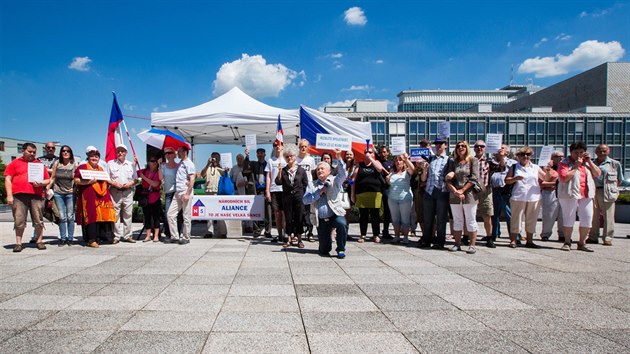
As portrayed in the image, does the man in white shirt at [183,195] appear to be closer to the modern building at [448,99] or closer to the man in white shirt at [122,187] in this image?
the man in white shirt at [122,187]

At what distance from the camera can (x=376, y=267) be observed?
550cm

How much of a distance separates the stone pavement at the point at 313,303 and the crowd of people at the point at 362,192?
938mm

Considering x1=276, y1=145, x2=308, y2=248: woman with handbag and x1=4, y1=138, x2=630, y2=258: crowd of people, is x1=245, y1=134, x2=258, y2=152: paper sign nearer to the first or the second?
x1=4, y1=138, x2=630, y2=258: crowd of people

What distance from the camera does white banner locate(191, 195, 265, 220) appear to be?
8758mm

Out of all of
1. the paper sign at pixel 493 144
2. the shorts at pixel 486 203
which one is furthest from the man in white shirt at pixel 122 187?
the paper sign at pixel 493 144

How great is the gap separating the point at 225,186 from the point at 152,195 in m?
1.69

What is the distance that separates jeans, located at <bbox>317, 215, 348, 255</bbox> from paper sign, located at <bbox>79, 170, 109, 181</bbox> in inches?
169

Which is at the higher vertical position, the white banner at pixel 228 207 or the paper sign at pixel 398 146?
the paper sign at pixel 398 146

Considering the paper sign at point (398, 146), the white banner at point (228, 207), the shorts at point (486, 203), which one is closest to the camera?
the shorts at point (486, 203)

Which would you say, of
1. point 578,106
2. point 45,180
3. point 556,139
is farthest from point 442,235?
point 578,106

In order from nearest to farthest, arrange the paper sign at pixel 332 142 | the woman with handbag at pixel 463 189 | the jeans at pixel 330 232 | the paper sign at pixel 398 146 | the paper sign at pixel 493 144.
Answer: the jeans at pixel 330 232, the woman with handbag at pixel 463 189, the paper sign at pixel 332 142, the paper sign at pixel 398 146, the paper sign at pixel 493 144

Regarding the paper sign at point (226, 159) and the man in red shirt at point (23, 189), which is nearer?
the man in red shirt at point (23, 189)

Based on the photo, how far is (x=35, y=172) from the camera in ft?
22.3

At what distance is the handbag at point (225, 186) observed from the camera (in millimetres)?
9266
